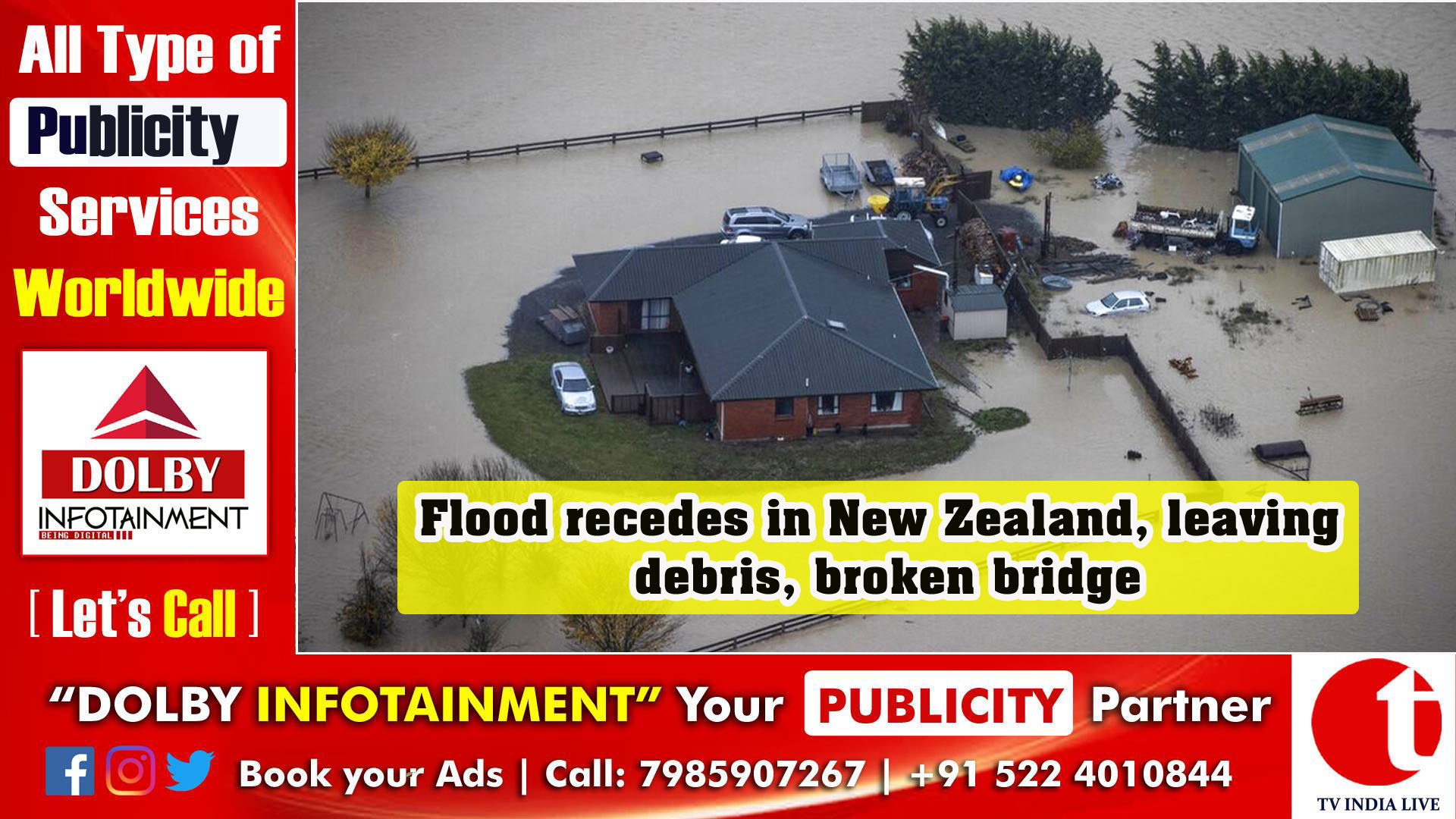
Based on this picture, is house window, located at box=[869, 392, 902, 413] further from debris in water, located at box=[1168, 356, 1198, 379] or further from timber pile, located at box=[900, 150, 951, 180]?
timber pile, located at box=[900, 150, 951, 180]

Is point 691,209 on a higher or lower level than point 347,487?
higher

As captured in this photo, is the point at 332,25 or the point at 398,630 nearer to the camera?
the point at 398,630

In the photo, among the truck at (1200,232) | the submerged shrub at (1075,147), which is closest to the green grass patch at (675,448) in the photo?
the truck at (1200,232)

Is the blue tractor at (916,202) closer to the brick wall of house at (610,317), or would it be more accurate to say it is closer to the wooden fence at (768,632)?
the brick wall of house at (610,317)

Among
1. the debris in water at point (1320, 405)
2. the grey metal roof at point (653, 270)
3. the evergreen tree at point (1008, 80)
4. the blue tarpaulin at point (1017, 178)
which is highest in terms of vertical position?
the evergreen tree at point (1008, 80)

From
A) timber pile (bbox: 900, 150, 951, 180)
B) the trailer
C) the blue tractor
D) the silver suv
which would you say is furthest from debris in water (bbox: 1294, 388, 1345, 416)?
the trailer

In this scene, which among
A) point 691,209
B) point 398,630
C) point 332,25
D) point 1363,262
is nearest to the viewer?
point 398,630

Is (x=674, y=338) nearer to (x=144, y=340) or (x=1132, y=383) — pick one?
(x=1132, y=383)

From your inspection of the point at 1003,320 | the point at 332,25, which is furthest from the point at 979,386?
the point at 332,25
